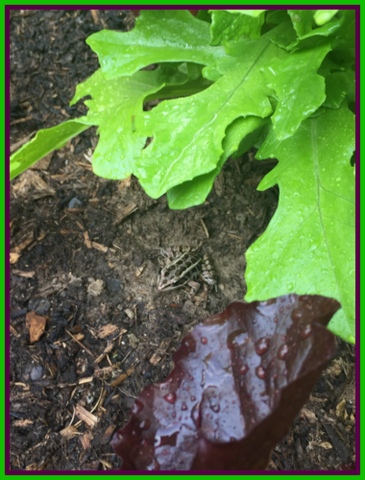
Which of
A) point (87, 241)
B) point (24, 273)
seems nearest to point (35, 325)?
point (24, 273)

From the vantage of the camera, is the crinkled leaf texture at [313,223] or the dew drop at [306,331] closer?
the dew drop at [306,331]

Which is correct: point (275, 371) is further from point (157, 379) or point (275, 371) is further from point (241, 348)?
point (157, 379)

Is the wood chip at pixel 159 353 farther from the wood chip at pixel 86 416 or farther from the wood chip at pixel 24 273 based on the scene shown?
the wood chip at pixel 24 273

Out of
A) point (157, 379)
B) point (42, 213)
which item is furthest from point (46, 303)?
point (157, 379)

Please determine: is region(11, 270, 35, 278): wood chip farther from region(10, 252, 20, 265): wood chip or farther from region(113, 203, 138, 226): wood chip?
region(113, 203, 138, 226): wood chip

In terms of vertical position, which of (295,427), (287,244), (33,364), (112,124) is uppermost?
(112,124)

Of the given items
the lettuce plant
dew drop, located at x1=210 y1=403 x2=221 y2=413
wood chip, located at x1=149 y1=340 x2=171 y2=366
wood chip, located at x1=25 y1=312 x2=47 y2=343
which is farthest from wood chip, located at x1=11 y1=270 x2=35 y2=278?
dew drop, located at x1=210 y1=403 x2=221 y2=413

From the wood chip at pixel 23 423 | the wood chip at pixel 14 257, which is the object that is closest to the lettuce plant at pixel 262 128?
the wood chip at pixel 14 257
